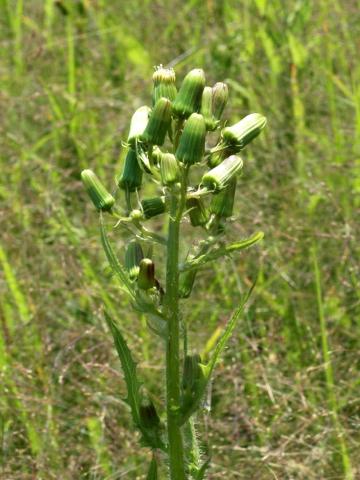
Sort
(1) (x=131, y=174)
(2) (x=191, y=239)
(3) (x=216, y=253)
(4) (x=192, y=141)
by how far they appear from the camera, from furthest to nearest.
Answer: (2) (x=191, y=239)
(1) (x=131, y=174)
(3) (x=216, y=253)
(4) (x=192, y=141)

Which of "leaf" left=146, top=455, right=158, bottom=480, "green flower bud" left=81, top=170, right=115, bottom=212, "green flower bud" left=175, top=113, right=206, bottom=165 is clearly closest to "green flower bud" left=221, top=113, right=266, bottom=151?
"green flower bud" left=175, top=113, right=206, bottom=165

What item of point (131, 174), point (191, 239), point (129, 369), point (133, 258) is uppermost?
point (191, 239)

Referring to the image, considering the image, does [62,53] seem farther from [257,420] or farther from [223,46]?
[257,420]

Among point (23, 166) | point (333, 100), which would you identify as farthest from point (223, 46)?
point (23, 166)

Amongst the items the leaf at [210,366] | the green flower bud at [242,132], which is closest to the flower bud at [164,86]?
the green flower bud at [242,132]

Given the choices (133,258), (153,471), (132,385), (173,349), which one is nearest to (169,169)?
(133,258)

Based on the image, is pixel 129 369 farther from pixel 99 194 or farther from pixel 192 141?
pixel 192 141

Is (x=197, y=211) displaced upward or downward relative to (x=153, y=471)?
upward
